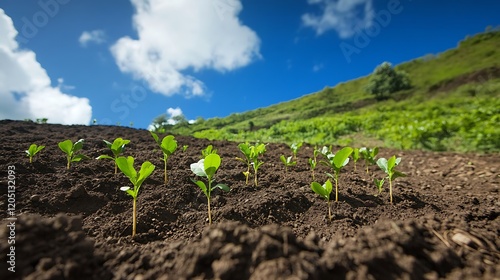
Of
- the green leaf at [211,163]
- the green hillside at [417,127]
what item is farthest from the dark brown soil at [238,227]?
the green hillside at [417,127]

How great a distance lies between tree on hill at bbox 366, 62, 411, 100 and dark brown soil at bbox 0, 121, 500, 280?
32896 millimetres

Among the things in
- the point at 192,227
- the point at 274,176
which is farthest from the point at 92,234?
the point at 274,176

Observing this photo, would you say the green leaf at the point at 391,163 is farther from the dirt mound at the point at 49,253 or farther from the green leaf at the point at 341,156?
the dirt mound at the point at 49,253

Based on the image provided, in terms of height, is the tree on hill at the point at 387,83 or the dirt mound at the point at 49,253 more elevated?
the tree on hill at the point at 387,83

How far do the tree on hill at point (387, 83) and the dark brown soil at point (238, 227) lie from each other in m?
32.9

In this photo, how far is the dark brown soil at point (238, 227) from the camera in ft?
3.54

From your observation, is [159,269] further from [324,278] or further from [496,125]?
[496,125]

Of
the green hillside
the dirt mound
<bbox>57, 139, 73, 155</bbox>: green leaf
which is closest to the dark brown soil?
the dirt mound

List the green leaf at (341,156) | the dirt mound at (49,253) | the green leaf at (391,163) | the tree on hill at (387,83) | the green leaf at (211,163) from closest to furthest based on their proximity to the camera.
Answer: the dirt mound at (49,253) → the green leaf at (211,163) → the green leaf at (341,156) → the green leaf at (391,163) → the tree on hill at (387,83)

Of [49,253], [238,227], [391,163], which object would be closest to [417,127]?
[391,163]

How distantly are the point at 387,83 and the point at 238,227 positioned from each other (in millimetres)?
37319

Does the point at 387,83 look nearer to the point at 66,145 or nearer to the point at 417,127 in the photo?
the point at 417,127

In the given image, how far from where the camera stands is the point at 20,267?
1.09 m

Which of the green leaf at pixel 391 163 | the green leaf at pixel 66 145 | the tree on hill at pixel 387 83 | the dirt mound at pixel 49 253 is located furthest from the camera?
the tree on hill at pixel 387 83
